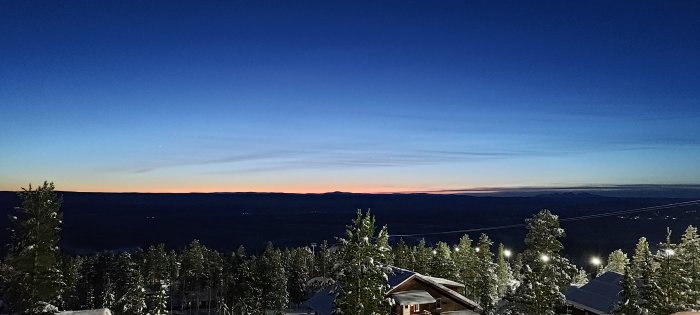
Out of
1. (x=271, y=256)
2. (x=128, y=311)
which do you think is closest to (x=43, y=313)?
(x=128, y=311)

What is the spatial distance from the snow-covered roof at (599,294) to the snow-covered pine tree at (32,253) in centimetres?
4723

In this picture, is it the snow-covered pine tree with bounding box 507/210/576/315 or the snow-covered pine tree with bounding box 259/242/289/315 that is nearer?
the snow-covered pine tree with bounding box 507/210/576/315

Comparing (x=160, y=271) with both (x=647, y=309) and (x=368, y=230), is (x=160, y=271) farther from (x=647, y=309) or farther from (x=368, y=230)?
(x=647, y=309)

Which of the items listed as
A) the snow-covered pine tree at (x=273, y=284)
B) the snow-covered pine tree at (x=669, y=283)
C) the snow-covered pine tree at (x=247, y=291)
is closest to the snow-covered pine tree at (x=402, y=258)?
the snow-covered pine tree at (x=273, y=284)

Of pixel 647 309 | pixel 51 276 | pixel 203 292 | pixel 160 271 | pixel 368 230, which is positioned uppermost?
pixel 368 230

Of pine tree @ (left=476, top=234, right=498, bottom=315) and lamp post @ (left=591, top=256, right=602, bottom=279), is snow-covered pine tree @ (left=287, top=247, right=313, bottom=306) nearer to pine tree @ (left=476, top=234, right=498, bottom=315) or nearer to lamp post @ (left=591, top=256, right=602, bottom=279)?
pine tree @ (left=476, top=234, right=498, bottom=315)

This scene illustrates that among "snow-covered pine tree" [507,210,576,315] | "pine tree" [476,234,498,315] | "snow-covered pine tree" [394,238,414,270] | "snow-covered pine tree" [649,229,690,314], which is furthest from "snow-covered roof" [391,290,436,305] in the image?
"snow-covered pine tree" [394,238,414,270]

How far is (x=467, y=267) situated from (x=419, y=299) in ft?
→ 93.8

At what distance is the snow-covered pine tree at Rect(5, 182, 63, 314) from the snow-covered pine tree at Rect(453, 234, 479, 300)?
48786 millimetres

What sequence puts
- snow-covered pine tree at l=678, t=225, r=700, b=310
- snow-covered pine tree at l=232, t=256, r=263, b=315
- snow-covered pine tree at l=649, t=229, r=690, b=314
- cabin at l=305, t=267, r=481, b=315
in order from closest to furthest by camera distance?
snow-covered pine tree at l=649, t=229, r=690, b=314 < snow-covered pine tree at l=678, t=225, r=700, b=310 < cabin at l=305, t=267, r=481, b=315 < snow-covered pine tree at l=232, t=256, r=263, b=315

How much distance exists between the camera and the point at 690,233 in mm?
40406

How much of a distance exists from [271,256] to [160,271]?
22926 mm

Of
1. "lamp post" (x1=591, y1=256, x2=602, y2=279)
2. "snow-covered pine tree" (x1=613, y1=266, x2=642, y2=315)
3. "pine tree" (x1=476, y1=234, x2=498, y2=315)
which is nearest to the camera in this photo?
"snow-covered pine tree" (x1=613, y1=266, x2=642, y2=315)

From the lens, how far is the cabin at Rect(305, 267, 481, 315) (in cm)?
4125
